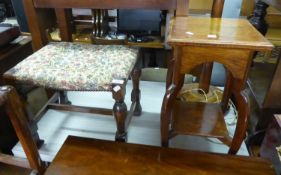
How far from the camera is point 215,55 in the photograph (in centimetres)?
61

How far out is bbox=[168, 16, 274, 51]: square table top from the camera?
57cm

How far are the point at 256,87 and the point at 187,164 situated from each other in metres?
0.65

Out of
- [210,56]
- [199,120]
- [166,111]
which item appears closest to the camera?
[210,56]

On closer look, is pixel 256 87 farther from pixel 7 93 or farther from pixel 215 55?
pixel 7 93

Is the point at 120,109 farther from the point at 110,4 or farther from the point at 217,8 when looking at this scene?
the point at 217,8

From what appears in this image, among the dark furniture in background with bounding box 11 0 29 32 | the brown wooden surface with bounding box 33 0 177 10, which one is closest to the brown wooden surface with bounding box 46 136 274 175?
the brown wooden surface with bounding box 33 0 177 10

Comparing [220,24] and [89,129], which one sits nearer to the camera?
[220,24]

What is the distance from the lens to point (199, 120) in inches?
34.3

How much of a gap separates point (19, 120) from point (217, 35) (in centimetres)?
61

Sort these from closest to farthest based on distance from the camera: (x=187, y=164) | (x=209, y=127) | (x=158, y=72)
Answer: (x=187, y=164)
(x=209, y=127)
(x=158, y=72)

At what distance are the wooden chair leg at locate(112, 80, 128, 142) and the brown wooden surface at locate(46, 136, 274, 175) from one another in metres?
0.05

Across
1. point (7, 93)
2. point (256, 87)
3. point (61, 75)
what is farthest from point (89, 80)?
point (256, 87)

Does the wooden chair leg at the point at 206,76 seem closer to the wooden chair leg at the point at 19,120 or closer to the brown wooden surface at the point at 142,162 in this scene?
the brown wooden surface at the point at 142,162

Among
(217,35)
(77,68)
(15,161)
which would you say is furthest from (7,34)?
(217,35)
